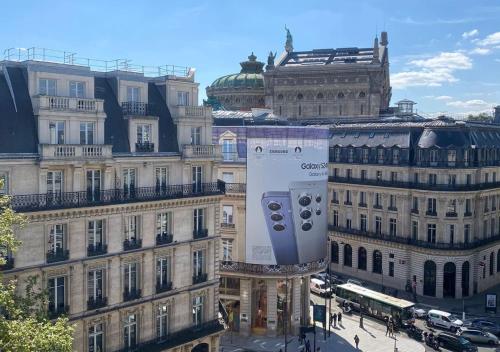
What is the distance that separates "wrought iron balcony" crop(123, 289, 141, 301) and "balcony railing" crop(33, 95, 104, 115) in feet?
42.2

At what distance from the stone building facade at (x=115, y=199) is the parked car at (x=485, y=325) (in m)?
30.4

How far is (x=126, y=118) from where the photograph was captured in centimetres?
4153

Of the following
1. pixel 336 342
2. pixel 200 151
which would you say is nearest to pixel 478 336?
pixel 336 342

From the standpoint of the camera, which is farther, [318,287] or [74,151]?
[318,287]

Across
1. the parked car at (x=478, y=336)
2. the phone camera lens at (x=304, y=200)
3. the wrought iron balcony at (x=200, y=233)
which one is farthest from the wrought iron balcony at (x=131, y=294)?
the parked car at (x=478, y=336)

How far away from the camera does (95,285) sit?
39.2 metres

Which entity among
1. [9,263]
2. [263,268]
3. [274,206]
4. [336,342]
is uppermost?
[274,206]

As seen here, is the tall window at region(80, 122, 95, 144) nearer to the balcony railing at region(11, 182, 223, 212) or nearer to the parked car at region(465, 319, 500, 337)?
the balcony railing at region(11, 182, 223, 212)

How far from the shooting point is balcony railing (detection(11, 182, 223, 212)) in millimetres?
35500

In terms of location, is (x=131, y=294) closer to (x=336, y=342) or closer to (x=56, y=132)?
(x=56, y=132)

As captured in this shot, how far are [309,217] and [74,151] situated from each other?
29.4 m

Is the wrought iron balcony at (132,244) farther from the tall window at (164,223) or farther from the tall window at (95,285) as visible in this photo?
the tall window at (95,285)

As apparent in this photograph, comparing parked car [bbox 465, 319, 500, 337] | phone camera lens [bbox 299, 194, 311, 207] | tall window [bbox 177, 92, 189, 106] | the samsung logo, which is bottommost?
parked car [bbox 465, 319, 500, 337]

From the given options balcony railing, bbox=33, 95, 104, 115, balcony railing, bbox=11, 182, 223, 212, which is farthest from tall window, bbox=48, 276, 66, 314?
balcony railing, bbox=33, 95, 104, 115
